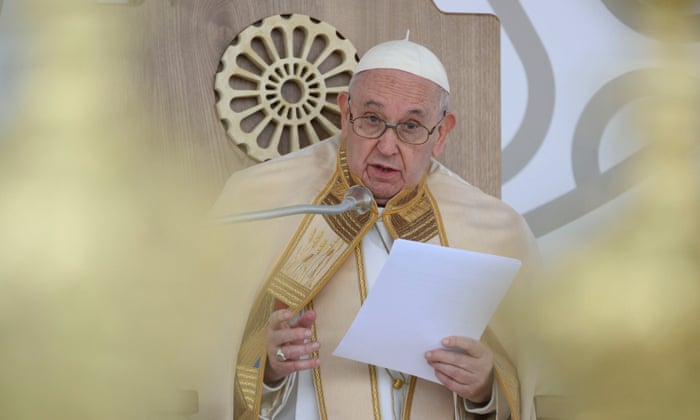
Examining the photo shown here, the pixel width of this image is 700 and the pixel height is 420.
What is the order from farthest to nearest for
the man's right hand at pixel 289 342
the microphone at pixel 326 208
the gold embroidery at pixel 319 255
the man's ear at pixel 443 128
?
the man's ear at pixel 443 128
the gold embroidery at pixel 319 255
the man's right hand at pixel 289 342
the microphone at pixel 326 208

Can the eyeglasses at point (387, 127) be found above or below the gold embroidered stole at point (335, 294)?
above

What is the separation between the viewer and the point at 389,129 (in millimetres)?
2387

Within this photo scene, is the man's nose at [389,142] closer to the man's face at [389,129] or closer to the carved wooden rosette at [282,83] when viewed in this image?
the man's face at [389,129]

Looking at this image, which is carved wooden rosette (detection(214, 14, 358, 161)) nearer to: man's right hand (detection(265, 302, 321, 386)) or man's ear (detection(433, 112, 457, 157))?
man's ear (detection(433, 112, 457, 157))

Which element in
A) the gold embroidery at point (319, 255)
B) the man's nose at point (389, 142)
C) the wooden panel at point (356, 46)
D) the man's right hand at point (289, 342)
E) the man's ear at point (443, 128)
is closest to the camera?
the man's right hand at point (289, 342)

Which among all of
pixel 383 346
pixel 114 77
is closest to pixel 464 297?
pixel 383 346

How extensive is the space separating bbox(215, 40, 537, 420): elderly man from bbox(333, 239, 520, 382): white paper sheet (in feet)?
0.18

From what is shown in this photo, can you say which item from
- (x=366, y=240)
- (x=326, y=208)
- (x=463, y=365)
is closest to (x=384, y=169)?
(x=366, y=240)

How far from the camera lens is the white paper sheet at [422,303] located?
1.84 metres

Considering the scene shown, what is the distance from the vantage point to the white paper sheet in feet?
6.04

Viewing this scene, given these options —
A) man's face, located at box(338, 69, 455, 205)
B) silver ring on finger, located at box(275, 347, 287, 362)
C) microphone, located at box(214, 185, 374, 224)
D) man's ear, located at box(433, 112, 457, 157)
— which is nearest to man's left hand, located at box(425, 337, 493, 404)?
silver ring on finger, located at box(275, 347, 287, 362)

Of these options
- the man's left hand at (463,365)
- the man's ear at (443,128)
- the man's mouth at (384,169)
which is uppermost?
the man's ear at (443,128)

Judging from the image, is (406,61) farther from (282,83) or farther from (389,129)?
(282,83)

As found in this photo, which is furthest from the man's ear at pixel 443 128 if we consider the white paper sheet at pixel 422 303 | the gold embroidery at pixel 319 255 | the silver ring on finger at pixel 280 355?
the silver ring on finger at pixel 280 355
